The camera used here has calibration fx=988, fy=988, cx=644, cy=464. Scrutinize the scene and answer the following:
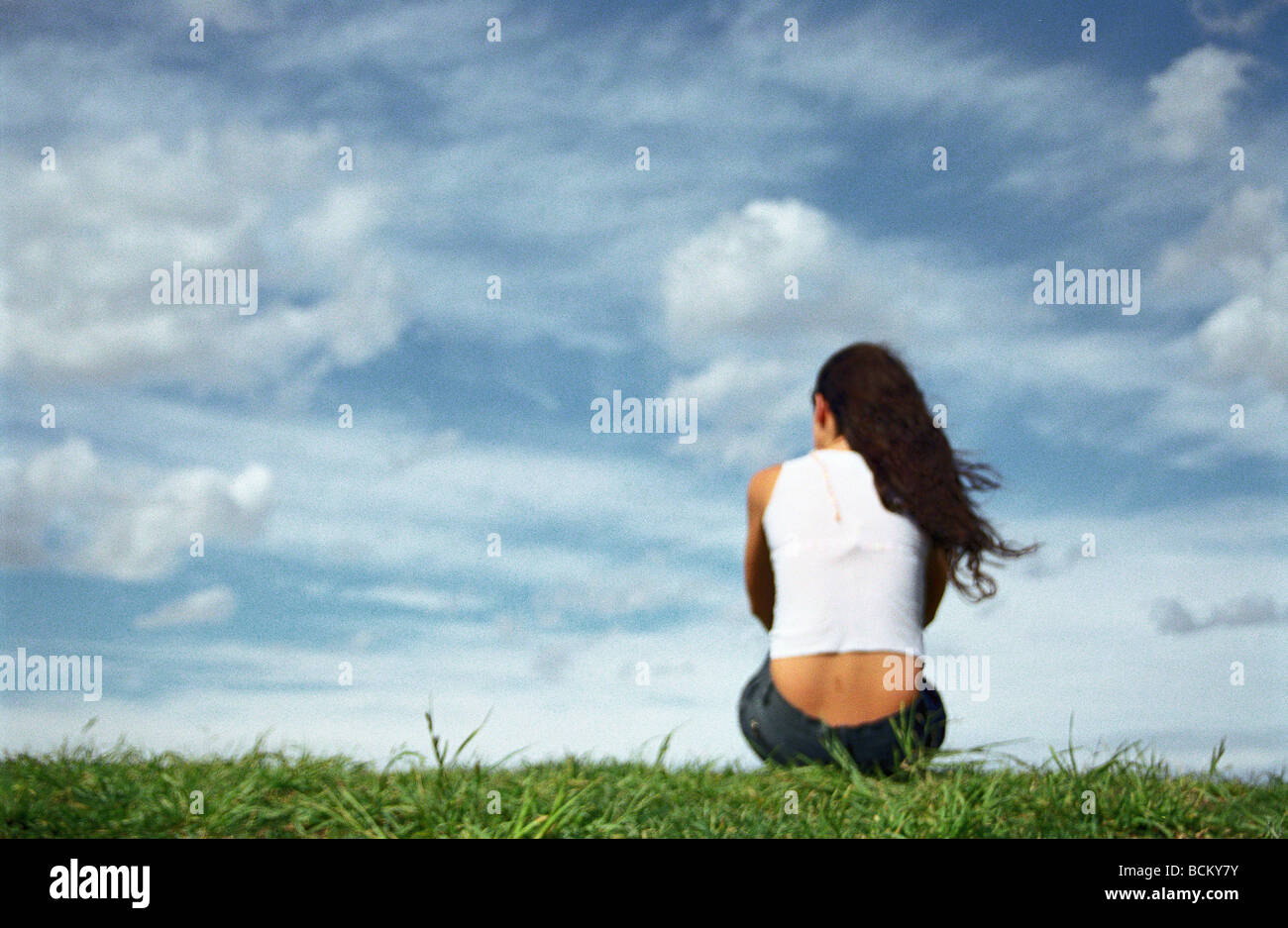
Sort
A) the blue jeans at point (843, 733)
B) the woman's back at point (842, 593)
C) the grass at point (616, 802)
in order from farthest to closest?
the woman's back at point (842, 593)
the blue jeans at point (843, 733)
the grass at point (616, 802)

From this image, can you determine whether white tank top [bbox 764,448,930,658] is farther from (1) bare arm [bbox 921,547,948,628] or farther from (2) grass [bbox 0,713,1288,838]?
(2) grass [bbox 0,713,1288,838]

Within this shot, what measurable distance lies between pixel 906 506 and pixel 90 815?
3.88 meters

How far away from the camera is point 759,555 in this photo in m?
5.32

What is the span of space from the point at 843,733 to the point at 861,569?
2.63 ft

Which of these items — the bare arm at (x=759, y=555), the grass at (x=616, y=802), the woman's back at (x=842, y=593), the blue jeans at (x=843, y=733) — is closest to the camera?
the grass at (x=616, y=802)

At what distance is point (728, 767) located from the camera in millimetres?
5223

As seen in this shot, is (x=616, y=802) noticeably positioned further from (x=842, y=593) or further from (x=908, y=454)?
(x=908, y=454)

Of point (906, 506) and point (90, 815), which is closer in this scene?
point (90, 815)

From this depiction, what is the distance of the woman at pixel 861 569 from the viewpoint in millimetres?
4863

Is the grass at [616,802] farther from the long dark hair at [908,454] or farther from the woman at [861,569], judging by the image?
the long dark hair at [908,454]

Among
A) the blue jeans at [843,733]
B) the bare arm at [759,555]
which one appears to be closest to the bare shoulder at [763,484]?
the bare arm at [759,555]

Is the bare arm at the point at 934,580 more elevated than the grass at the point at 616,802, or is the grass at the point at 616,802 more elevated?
the bare arm at the point at 934,580
